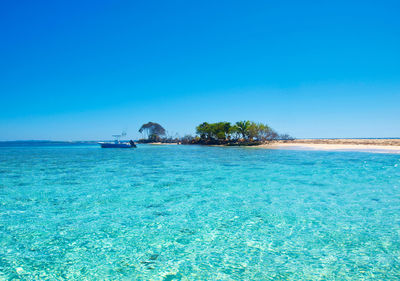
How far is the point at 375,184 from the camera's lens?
463 inches

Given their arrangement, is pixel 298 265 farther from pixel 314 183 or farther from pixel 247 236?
pixel 314 183

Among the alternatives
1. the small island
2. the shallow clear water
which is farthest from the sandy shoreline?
the shallow clear water

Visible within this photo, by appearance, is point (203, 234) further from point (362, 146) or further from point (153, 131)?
point (153, 131)

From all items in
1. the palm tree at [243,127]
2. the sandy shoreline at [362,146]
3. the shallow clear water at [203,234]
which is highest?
the palm tree at [243,127]

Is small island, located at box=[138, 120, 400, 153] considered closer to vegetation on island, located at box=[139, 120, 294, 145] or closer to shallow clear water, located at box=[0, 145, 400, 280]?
vegetation on island, located at box=[139, 120, 294, 145]

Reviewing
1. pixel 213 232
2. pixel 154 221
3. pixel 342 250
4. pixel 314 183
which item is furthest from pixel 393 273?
pixel 314 183

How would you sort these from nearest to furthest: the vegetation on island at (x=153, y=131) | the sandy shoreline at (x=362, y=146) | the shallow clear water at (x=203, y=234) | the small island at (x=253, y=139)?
the shallow clear water at (x=203, y=234)
the sandy shoreline at (x=362, y=146)
the small island at (x=253, y=139)
the vegetation on island at (x=153, y=131)

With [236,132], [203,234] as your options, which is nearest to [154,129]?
[236,132]

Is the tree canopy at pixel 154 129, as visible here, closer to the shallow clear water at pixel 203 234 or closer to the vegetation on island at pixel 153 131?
the vegetation on island at pixel 153 131

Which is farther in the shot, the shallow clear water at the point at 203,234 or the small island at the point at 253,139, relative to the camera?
the small island at the point at 253,139

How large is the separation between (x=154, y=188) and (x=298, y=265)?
838 cm

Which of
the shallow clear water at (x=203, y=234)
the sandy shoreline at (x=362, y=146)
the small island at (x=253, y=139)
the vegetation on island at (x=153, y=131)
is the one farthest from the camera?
the vegetation on island at (x=153, y=131)

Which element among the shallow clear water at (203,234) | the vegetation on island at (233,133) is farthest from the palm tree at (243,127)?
the shallow clear water at (203,234)

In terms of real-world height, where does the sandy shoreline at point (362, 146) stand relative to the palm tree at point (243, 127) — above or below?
below
